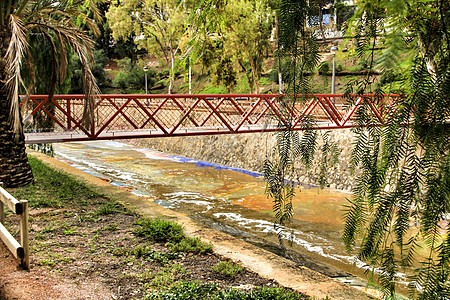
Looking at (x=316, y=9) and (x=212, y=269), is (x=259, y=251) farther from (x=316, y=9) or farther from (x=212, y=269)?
(x=316, y=9)

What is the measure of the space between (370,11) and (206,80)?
133 ft

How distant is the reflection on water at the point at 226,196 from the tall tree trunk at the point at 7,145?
3641 mm

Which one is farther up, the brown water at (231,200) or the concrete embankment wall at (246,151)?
the concrete embankment wall at (246,151)

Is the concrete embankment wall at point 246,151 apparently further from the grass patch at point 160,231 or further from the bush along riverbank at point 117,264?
the bush along riverbank at point 117,264

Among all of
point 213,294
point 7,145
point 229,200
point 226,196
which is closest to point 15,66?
point 7,145

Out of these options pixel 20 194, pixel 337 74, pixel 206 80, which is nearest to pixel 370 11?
pixel 20 194

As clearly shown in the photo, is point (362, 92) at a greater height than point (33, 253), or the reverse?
point (362, 92)

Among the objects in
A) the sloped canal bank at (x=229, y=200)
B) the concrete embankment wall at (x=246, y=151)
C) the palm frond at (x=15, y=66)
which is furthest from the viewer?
the concrete embankment wall at (x=246, y=151)

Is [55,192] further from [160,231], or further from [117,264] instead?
[117,264]

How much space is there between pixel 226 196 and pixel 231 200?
0.51 m

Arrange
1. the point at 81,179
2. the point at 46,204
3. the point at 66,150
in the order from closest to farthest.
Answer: the point at 46,204 < the point at 81,179 < the point at 66,150

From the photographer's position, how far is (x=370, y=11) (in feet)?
5.87

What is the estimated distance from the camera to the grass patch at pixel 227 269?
5004mm

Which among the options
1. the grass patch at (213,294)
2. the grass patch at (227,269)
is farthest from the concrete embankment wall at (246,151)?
the grass patch at (213,294)
